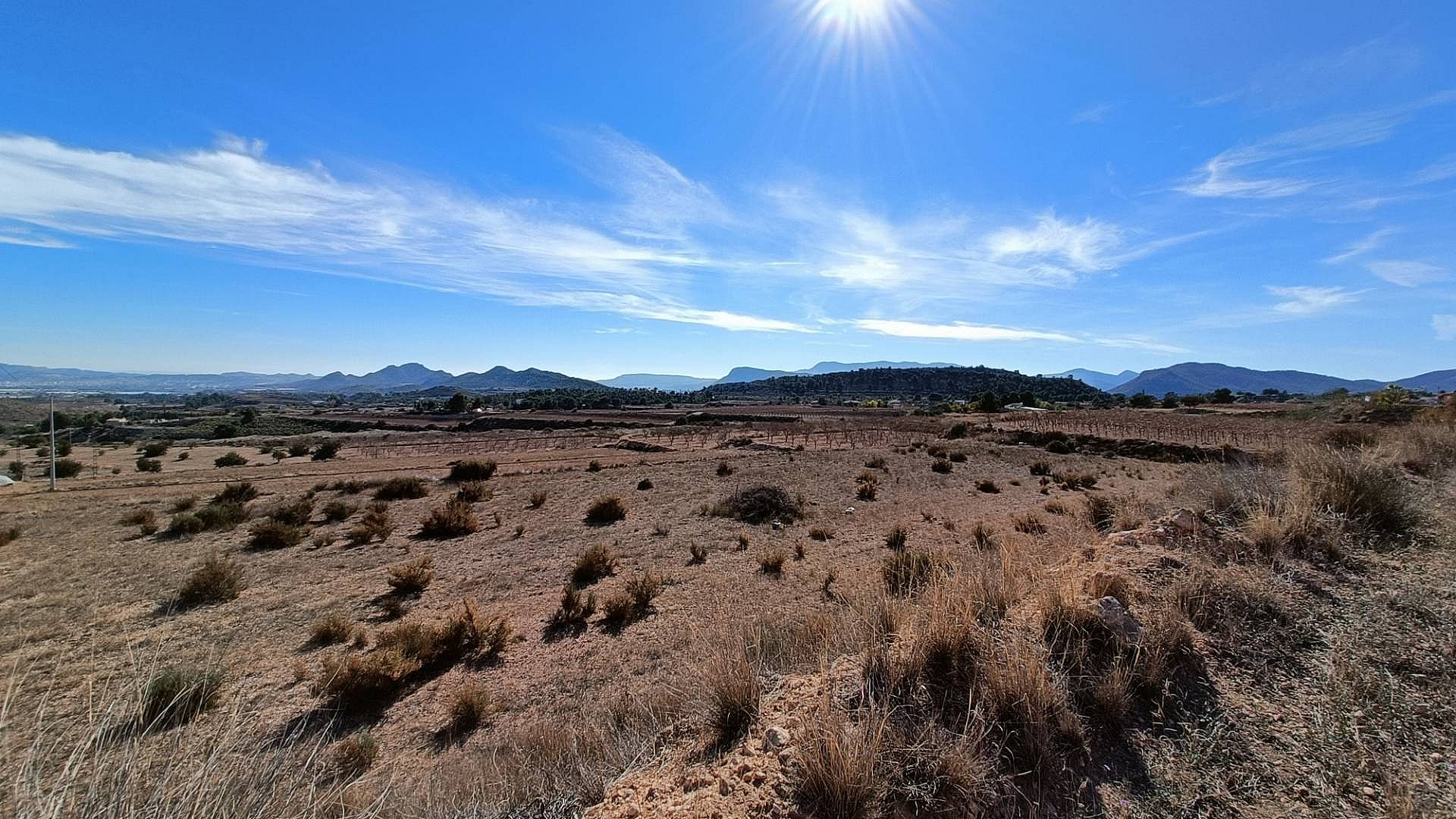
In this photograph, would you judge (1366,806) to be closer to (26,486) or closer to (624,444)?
(26,486)

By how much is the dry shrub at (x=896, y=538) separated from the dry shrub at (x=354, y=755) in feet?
29.0

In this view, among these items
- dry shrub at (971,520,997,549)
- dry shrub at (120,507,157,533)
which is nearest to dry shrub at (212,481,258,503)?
dry shrub at (120,507,157,533)

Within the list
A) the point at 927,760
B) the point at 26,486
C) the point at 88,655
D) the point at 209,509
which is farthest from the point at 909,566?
the point at 26,486

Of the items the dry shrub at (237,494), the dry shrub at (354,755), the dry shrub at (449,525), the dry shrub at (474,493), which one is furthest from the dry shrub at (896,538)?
the dry shrub at (237,494)

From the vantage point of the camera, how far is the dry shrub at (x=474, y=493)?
17.1 metres

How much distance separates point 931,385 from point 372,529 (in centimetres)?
13280

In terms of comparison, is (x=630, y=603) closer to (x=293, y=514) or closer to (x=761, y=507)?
(x=761, y=507)

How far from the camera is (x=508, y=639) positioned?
7070mm

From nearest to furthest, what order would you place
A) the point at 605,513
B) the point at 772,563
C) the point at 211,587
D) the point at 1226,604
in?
the point at 1226,604 < the point at 211,587 < the point at 772,563 < the point at 605,513

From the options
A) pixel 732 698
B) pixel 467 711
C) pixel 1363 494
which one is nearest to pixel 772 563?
pixel 467 711

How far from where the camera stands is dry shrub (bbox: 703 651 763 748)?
3388 millimetres

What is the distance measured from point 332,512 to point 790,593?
14107mm

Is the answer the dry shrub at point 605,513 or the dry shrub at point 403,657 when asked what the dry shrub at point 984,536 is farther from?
the dry shrub at point 605,513

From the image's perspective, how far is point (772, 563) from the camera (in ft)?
31.4
